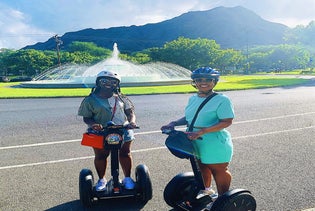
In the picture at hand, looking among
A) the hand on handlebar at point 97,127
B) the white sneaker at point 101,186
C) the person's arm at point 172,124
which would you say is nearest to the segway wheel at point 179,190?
the person's arm at point 172,124

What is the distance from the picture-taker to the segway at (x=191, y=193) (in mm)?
3016

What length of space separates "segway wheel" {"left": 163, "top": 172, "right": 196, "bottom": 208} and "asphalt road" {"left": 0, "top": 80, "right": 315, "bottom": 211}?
24 cm

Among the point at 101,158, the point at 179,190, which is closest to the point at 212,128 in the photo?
the point at 179,190

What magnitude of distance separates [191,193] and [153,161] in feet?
7.02

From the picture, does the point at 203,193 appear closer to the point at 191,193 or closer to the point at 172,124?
the point at 191,193

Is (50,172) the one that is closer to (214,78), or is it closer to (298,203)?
(214,78)

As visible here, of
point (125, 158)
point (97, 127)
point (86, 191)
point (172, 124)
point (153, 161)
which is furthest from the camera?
point (153, 161)

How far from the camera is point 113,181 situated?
3.81 meters

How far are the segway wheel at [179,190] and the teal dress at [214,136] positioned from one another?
540 mm

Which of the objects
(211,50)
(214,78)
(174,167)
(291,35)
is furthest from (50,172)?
(291,35)

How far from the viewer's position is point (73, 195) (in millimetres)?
4113

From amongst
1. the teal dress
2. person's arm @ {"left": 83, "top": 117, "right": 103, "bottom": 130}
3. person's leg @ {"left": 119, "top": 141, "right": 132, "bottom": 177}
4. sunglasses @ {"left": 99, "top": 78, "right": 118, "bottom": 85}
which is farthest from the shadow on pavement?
sunglasses @ {"left": 99, "top": 78, "right": 118, "bottom": 85}

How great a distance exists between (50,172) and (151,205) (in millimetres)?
2092

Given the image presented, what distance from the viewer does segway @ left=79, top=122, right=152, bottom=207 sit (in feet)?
11.6
